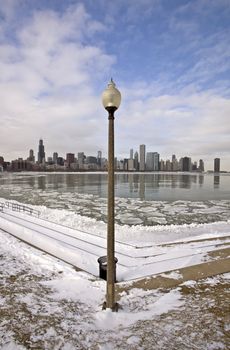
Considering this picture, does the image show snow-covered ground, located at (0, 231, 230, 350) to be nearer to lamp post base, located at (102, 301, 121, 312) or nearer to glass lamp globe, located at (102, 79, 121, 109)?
lamp post base, located at (102, 301, 121, 312)

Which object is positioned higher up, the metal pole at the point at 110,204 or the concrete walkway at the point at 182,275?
the metal pole at the point at 110,204

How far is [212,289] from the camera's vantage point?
6.30 m

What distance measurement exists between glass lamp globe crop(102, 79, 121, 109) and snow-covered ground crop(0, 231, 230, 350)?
4.15m

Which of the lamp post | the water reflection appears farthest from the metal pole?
the water reflection

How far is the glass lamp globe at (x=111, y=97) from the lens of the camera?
5.26 metres

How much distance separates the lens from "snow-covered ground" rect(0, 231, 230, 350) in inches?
174

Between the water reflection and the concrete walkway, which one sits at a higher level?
the concrete walkway

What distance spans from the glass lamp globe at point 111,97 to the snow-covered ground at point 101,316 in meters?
4.15

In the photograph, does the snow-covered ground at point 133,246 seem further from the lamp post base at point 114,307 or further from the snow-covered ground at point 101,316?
the lamp post base at point 114,307

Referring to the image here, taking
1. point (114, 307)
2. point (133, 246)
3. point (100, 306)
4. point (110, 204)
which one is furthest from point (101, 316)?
point (133, 246)

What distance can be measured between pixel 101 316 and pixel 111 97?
4.32 meters

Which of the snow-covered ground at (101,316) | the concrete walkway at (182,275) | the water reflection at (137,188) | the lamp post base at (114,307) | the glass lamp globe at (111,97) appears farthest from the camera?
the water reflection at (137,188)

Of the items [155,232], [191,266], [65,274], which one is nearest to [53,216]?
[155,232]

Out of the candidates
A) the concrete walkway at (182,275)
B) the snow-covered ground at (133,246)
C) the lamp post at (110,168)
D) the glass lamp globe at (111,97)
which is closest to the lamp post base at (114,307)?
the lamp post at (110,168)
